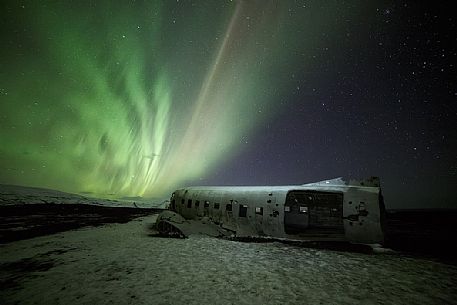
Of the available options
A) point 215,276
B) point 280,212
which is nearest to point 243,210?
point 280,212

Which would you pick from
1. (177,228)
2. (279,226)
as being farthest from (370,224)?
(177,228)

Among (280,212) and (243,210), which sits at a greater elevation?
(280,212)

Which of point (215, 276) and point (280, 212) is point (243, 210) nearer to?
point (280, 212)

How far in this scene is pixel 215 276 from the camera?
8.42m

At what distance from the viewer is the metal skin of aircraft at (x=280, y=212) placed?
501 inches

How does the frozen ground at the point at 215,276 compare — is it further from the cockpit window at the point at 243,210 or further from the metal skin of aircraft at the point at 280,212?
the cockpit window at the point at 243,210

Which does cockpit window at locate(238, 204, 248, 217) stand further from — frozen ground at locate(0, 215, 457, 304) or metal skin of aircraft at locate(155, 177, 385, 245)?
frozen ground at locate(0, 215, 457, 304)

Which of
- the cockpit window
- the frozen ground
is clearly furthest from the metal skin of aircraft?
the frozen ground

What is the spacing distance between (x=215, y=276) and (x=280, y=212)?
745cm

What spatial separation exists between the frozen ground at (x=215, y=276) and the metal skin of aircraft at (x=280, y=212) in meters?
1.63

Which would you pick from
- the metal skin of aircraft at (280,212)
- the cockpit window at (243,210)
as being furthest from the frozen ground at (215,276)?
the cockpit window at (243,210)

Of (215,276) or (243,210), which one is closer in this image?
(215,276)

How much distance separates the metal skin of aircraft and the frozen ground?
5.34 feet

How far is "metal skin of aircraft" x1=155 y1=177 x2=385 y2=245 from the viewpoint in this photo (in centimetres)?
1273
